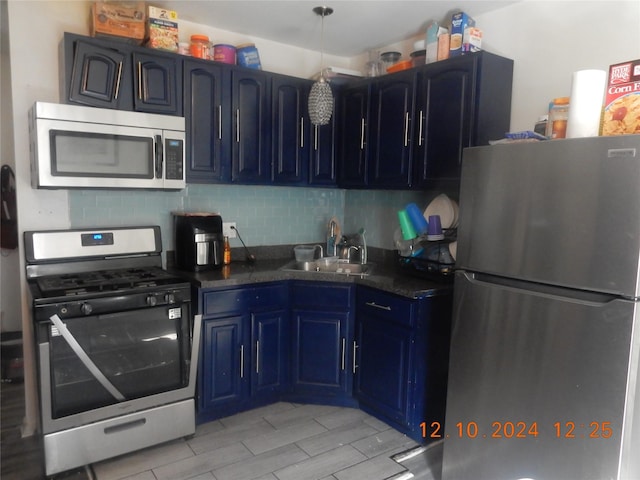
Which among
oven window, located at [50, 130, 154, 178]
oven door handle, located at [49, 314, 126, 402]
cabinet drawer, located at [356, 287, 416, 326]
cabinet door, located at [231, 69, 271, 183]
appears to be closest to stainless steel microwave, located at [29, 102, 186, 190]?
→ oven window, located at [50, 130, 154, 178]

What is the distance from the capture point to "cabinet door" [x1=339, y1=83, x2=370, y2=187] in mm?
2982

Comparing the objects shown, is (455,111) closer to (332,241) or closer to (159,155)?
(332,241)

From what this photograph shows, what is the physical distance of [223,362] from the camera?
8.36 feet

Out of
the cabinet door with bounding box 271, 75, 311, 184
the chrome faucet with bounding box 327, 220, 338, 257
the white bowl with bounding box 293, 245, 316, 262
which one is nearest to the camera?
the cabinet door with bounding box 271, 75, 311, 184

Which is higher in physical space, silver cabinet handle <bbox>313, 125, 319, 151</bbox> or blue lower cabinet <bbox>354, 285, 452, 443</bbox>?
silver cabinet handle <bbox>313, 125, 319, 151</bbox>

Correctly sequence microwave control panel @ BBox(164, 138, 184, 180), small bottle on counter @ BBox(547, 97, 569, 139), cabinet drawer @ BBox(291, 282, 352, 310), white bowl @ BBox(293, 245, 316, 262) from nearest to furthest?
small bottle on counter @ BBox(547, 97, 569, 139) → microwave control panel @ BBox(164, 138, 184, 180) → cabinet drawer @ BBox(291, 282, 352, 310) → white bowl @ BBox(293, 245, 316, 262)

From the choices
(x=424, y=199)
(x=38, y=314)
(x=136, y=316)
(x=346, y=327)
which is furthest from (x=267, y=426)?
(x=424, y=199)

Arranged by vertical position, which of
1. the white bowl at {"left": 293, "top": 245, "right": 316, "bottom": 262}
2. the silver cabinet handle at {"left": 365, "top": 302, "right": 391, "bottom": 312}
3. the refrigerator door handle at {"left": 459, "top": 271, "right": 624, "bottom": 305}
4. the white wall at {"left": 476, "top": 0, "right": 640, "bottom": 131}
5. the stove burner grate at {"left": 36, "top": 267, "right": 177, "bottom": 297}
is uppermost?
the white wall at {"left": 476, "top": 0, "right": 640, "bottom": 131}

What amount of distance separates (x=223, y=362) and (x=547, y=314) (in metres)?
1.73

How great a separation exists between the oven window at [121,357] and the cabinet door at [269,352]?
0.44 metres

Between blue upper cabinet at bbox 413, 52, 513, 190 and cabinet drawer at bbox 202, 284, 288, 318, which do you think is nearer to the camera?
blue upper cabinet at bbox 413, 52, 513, 190

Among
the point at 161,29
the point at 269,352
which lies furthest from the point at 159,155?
the point at 269,352

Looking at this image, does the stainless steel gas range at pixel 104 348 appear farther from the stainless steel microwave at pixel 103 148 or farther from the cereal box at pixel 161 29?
the cereal box at pixel 161 29

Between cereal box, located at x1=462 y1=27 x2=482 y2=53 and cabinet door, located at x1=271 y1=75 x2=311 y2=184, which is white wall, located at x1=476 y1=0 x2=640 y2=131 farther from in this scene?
cabinet door, located at x1=271 y1=75 x2=311 y2=184
